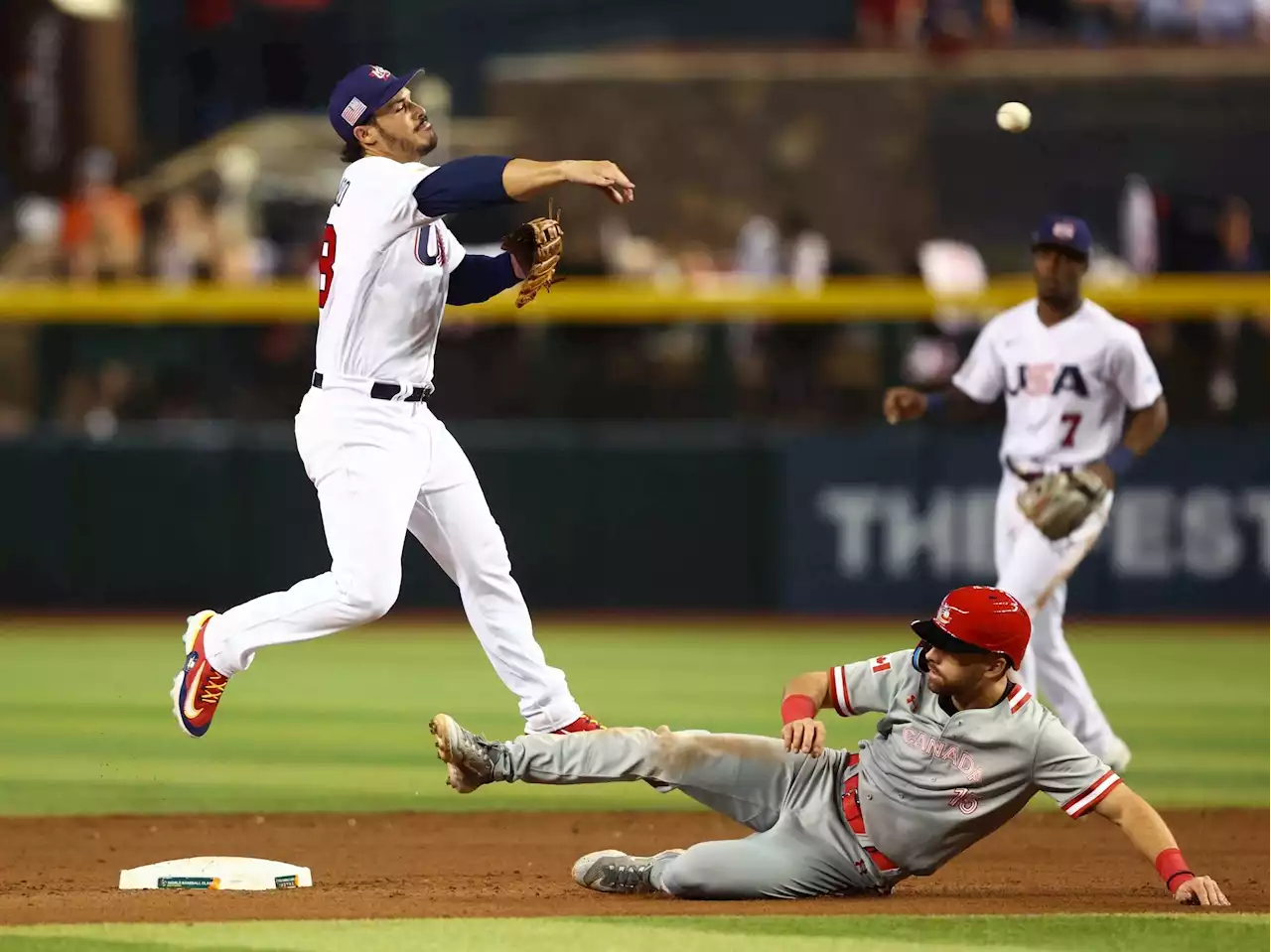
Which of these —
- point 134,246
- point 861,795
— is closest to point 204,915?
point 861,795

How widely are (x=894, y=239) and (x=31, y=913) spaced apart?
1354cm

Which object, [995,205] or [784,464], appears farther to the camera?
[995,205]

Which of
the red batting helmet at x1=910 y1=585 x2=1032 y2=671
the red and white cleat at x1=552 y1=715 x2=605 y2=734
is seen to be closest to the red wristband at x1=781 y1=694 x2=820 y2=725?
the red batting helmet at x1=910 y1=585 x2=1032 y2=671

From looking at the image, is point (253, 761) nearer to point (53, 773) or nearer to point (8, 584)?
point (53, 773)

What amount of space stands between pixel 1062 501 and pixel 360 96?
3.31m

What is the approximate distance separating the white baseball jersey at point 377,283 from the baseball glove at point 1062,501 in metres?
2.84

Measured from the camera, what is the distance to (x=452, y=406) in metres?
15.0

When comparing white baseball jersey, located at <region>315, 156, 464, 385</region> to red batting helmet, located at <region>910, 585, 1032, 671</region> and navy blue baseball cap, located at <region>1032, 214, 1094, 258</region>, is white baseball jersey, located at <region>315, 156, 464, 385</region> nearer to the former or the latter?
red batting helmet, located at <region>910, 585, 1032, 671</region>

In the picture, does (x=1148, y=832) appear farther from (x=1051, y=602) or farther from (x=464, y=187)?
(x=1051, y=602)

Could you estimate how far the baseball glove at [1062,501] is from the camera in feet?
27.9

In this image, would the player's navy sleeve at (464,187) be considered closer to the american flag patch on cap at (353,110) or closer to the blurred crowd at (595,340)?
the american flag patch on cap at (353,110)

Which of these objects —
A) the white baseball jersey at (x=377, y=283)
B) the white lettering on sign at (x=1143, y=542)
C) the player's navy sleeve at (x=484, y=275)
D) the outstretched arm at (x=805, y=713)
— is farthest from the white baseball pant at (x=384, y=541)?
the white lettering on sign at (x=1143, y=542)

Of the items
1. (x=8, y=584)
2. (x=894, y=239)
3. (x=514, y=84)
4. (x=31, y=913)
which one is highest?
(x=514, y=84)

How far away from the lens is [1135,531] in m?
15.2
